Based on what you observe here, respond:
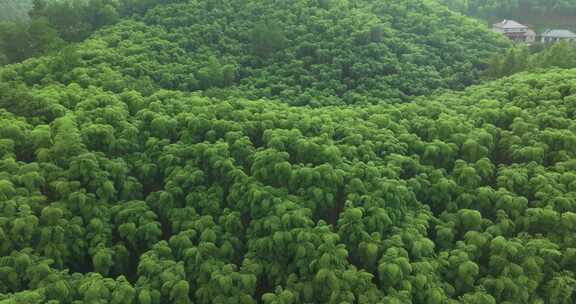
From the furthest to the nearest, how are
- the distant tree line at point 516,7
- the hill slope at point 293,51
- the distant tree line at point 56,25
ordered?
the distant tree line at point 516,7, the distant tree line at point 56,25, the hill slope at point 293,51

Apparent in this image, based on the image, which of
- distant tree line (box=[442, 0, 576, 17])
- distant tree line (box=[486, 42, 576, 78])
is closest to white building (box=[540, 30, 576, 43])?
distant tree line (box=[442, 0, 576, 17])

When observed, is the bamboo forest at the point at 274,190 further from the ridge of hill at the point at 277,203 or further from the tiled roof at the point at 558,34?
the tiled roof at the point at 558,34

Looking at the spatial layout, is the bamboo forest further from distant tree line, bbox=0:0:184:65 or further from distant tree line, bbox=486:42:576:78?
distant tree line, bbox=0:0:184:65

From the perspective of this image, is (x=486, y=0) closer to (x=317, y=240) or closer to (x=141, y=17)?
(x=141, y=17)

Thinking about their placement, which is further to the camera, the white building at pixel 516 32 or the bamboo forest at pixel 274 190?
the white building at pixel 516 32

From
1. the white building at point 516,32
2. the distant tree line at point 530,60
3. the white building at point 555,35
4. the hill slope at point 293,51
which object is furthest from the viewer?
the white building at point 516,32

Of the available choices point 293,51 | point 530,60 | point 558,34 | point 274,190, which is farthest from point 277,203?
point 558,34

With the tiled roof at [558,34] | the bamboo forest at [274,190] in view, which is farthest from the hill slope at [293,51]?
the tiled roof at [558,34]

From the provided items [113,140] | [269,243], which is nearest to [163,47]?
[113,140]

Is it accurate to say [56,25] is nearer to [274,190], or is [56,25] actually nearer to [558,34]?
[274,190]
